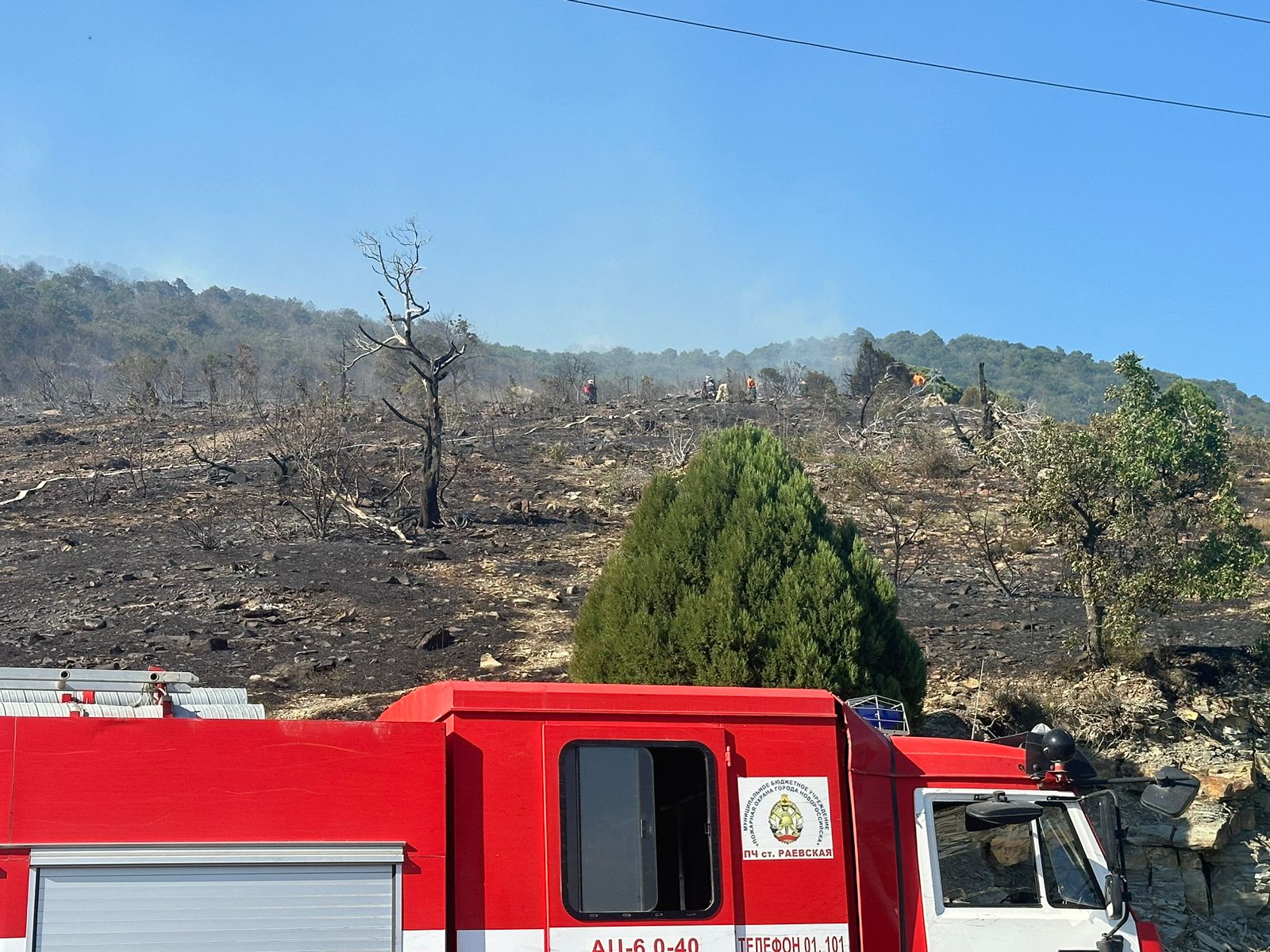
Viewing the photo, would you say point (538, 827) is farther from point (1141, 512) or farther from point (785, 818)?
point (1141, 512)

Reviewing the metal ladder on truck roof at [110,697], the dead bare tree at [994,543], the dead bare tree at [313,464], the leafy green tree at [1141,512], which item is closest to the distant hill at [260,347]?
the dead bare tree at [313,464]

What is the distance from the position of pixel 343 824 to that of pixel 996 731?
401 inches

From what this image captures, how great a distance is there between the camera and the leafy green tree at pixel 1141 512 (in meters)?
15.5

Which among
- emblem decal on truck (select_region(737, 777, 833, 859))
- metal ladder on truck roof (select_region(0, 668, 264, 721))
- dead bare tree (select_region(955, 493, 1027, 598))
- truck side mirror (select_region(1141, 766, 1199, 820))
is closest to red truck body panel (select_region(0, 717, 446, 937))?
metal ladder on truck roof (select_region(0, 668, 264, 721))

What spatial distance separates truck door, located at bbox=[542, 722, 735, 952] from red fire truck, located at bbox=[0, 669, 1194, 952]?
0.01 meters

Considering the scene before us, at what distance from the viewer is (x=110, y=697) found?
22.0ft

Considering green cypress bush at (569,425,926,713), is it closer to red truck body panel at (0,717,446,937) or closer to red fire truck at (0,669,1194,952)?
red fire truck at (0,669,1194,952)

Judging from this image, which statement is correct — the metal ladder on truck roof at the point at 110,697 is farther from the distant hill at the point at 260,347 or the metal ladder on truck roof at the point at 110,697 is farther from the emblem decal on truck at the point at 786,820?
the distant hill at the point at 260,347

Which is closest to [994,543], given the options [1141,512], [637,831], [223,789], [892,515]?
[892,515]

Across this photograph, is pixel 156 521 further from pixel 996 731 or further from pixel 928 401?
pixel 928 401

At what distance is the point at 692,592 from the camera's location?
1236 centimetres

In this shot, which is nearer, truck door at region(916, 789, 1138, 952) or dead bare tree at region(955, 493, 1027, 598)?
truck door at region(916, 789, 1138, 952)

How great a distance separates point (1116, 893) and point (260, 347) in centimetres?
8593

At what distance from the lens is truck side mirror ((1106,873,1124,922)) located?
650 centimetres
